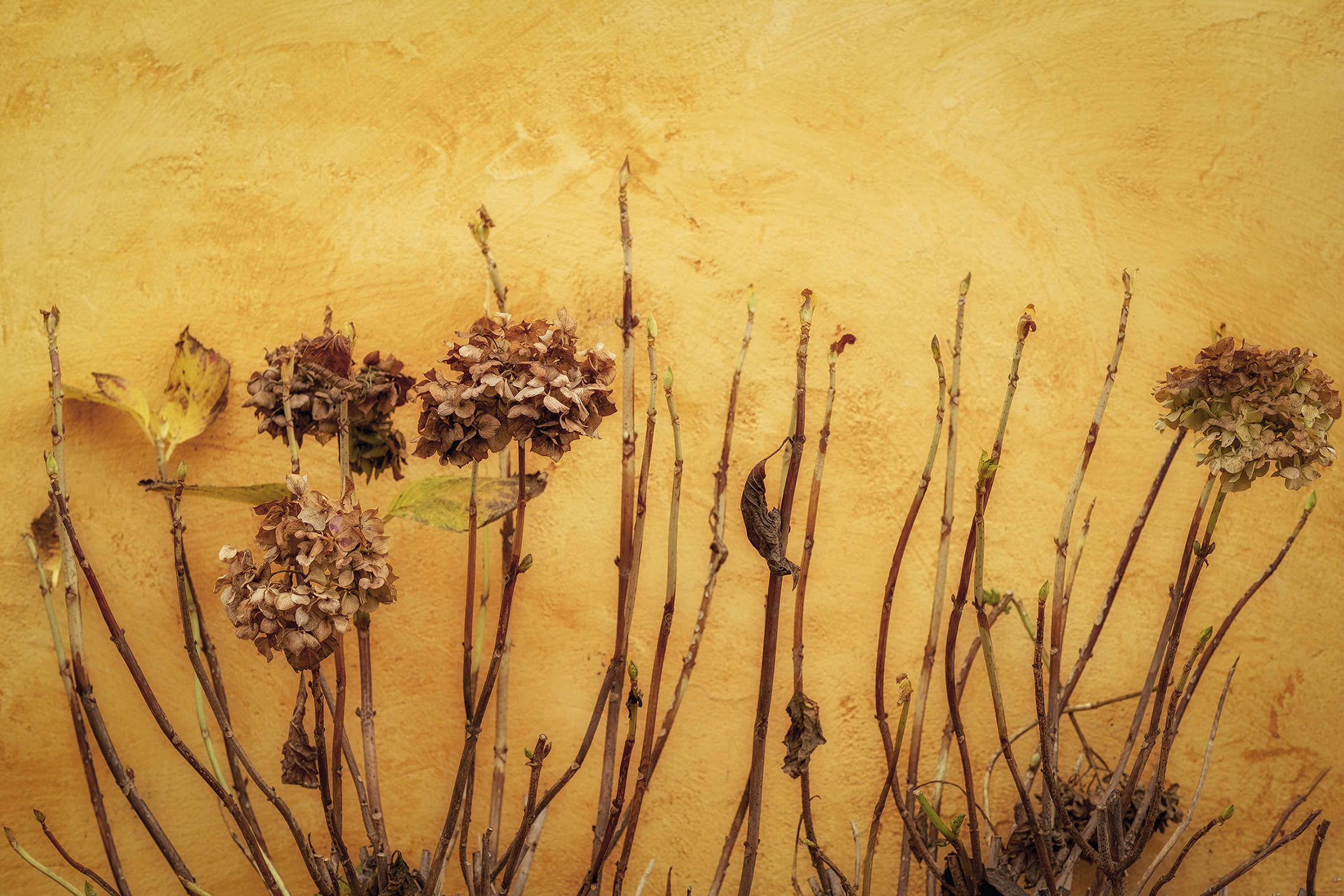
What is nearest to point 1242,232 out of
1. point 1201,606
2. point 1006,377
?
point 1006,377

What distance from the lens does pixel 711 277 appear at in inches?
48.8

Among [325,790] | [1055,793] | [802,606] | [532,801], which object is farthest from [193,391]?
[1055,793]

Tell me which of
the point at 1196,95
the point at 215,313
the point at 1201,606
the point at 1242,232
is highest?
the point at 1196,95

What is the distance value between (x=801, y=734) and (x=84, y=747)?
2.70 feet

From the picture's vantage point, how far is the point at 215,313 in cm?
120

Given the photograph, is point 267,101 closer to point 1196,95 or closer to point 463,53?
point 463,53

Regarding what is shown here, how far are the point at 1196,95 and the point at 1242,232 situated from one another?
20 centimetres

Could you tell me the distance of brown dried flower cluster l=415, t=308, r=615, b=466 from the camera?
776 mm

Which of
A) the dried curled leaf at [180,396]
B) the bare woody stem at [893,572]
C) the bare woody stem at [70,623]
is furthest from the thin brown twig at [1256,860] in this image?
the dried curled leaf at [180,396]

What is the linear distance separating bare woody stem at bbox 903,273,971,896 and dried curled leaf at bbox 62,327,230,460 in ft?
2.92

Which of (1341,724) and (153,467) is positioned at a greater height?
(1341,724)

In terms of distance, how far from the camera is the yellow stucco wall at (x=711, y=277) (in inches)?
46.3

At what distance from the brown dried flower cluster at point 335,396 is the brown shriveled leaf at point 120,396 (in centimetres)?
23

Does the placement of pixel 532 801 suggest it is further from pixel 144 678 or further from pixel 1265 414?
pixel 1265 414
